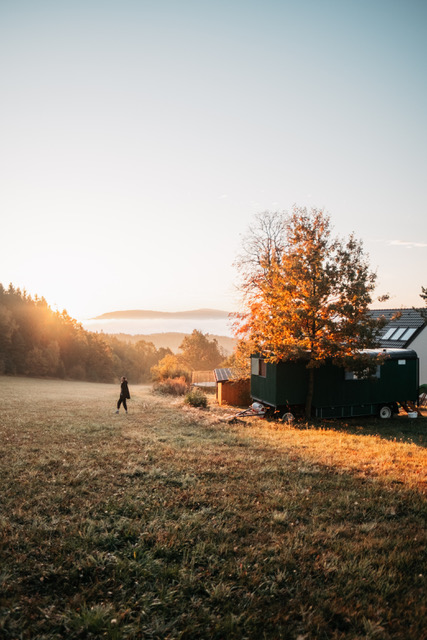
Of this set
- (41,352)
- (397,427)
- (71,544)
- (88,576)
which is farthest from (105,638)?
(41,352)

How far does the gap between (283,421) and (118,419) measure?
7622mm

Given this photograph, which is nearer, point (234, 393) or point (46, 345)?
point (234, 393)

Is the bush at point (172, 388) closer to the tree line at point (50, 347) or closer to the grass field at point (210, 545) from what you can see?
the tree line at point (50, 347)

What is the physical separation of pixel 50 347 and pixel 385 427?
5131 centimetres

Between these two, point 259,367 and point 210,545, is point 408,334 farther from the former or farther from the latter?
point 210,545

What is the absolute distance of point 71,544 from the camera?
185 inches

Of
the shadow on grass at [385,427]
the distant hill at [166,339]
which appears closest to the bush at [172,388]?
the shadow on grass at [385,427]

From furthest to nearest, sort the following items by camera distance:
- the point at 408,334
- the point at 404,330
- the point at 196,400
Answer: the point at 404,330, the point at 408,334, the point at 196,400

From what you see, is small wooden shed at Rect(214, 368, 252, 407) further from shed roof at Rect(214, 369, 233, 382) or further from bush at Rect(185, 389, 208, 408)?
bush at Rect(185, 389, 208, 408)

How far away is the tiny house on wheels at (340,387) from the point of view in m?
17.3

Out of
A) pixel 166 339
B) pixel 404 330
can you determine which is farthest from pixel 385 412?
pixel 166 339

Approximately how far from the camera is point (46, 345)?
2190 inches

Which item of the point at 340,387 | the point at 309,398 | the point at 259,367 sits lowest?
the point at 309,398

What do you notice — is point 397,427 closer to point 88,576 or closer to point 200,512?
point 200,512
